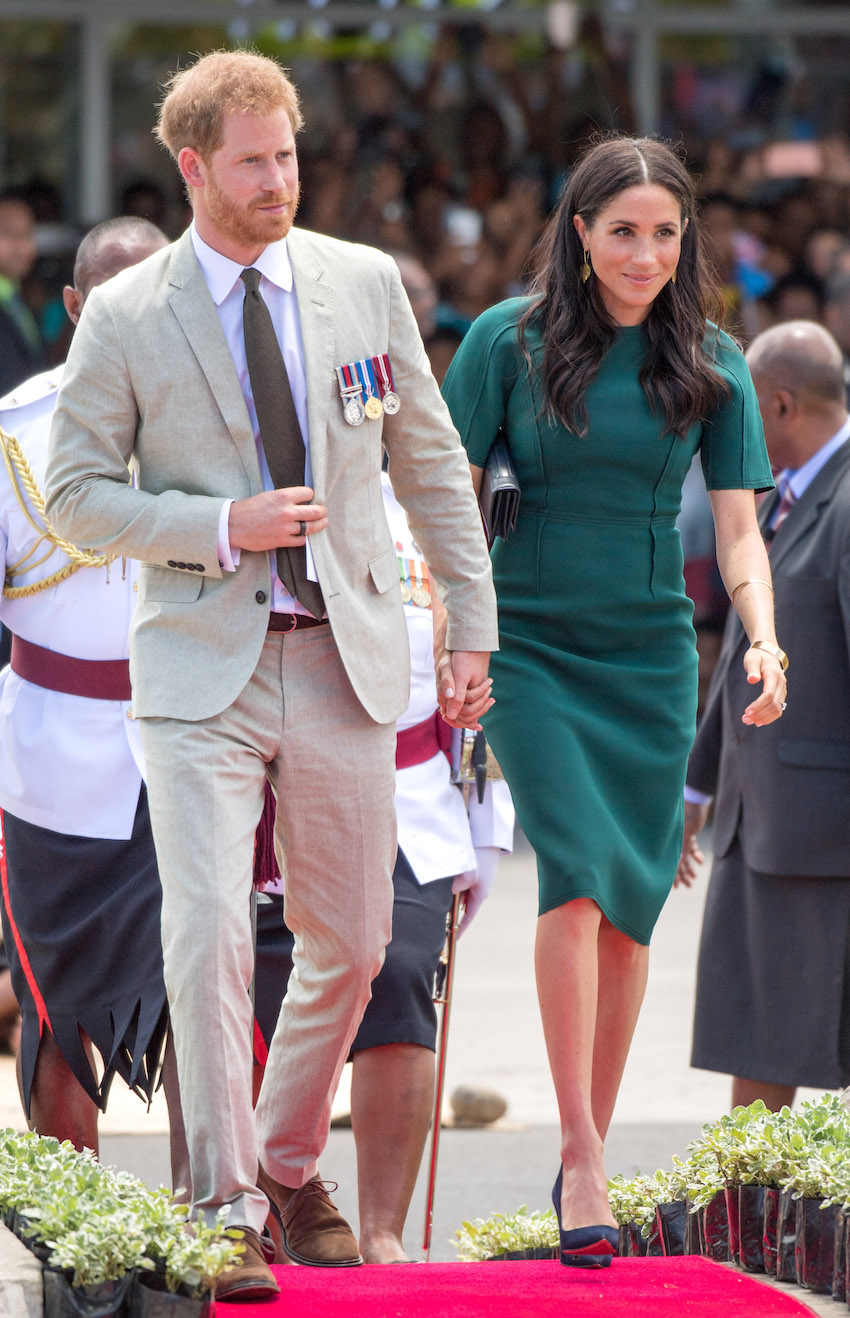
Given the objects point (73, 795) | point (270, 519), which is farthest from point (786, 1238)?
point (73, 795)

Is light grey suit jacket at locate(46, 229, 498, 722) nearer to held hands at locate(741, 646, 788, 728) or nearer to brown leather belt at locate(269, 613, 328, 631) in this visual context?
brown leather belt at locate(269, 613, 328, 631)

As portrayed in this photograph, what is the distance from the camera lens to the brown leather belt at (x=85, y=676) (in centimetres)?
458

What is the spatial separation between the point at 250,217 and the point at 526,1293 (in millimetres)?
1840

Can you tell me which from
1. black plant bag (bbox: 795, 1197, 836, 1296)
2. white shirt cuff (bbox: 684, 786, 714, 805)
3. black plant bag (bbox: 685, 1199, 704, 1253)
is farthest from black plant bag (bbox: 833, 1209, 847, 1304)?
white shirt cuff (bbox: 684, 786, 714, 805)

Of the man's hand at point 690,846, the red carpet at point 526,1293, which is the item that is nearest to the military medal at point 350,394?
the red carpet at point 526,1293

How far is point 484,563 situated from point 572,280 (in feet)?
2.11

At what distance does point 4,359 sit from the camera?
9.23 m

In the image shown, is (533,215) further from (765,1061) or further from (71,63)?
(765,1061)

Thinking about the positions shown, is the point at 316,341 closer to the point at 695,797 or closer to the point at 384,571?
the point at 384,571

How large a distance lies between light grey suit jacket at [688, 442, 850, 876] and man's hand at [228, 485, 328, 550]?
2024 mm

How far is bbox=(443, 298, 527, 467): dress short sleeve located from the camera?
4.12 metres

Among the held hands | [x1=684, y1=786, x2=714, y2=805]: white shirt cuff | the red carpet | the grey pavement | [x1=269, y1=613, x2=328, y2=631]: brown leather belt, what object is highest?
[x1=269, y1=613, x2=328, y2=631]: brown leather belt

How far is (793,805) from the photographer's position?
525cm

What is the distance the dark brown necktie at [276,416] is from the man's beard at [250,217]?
0.08 meters
